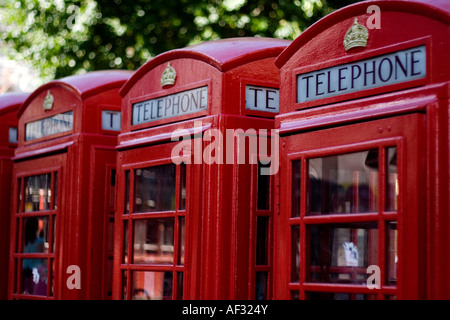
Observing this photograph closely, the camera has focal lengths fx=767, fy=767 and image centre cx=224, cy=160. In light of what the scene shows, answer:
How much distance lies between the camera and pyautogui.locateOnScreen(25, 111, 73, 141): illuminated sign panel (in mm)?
5309

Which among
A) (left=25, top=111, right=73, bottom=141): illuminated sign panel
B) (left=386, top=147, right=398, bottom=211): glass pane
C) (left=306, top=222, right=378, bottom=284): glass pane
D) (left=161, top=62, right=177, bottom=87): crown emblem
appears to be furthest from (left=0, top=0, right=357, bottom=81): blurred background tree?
(left=386, top=147, right=398, bottom=211): glass pane

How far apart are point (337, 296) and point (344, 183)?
1.59 feet

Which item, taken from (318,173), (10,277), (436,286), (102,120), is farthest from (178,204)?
(10,277)

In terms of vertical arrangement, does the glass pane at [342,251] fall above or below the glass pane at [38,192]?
below

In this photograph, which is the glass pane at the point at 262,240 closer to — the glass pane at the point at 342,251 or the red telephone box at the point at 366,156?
the red telephone box at the point at 366,156

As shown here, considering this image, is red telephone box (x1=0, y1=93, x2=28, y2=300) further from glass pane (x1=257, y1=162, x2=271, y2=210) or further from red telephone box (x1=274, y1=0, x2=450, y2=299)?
red telephone box (x1=274, y1=0, x2=450, y2=299)

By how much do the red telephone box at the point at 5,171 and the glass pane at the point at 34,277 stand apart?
2.07 feet

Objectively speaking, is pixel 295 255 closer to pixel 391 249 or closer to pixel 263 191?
pixel 391 249

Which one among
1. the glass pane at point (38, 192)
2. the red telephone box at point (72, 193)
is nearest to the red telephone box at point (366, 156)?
the red telephone box at point (72, 193)

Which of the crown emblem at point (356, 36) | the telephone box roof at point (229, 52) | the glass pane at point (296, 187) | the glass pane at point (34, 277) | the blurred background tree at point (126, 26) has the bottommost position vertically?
the glass pane at point (34, 277)

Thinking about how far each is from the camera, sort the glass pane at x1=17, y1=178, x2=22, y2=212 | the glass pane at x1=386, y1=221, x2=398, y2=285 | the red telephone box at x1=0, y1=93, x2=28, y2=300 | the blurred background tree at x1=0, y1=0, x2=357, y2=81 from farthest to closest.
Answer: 1. the blurred background tree at x1=0, y1=0, x2=357, y2=81
2. the red telephone box at x1=0, y1=93, x2=28, y2=300
3. the glass pane at x1=17, y1=178, x2=22, y2=212
4. the glass pane at x1=386, y1=221, x2=398, y2=285

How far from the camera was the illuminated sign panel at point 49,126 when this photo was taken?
17.4 ft

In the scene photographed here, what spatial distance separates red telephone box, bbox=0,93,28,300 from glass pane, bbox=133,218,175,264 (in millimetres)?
2069

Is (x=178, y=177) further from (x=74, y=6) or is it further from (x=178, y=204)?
(x=74, y=6)
